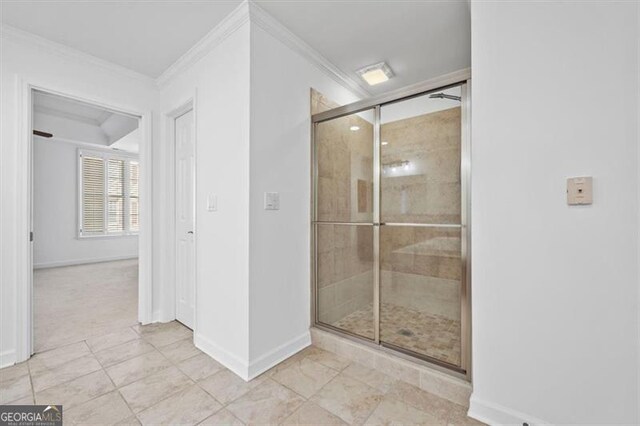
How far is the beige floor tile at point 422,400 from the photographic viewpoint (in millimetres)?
1617

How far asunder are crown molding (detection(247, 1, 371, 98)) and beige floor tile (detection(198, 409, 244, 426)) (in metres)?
2.56

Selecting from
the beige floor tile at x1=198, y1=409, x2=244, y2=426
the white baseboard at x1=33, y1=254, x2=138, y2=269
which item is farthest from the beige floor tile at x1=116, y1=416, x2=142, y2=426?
the white baseboard at x1=33, y1=254, x2=138, y2=269

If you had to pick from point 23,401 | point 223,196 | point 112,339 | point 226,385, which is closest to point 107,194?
point 112,339

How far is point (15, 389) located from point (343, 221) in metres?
2.60

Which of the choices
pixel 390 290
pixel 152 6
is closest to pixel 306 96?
pixel 152 6

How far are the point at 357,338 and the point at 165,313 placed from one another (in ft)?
6.77

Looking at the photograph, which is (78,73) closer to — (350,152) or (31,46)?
(31,46)

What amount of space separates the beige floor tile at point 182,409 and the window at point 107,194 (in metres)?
6.27

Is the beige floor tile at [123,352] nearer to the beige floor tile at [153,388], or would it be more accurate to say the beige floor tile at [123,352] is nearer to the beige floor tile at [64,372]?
the beige floor tile at [64,372]

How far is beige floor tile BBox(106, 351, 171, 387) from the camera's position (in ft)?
6.43

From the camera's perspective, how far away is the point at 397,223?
2.17 metres

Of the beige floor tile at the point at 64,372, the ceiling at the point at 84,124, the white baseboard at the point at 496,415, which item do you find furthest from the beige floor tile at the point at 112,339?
the ceiling at the point at 84,124

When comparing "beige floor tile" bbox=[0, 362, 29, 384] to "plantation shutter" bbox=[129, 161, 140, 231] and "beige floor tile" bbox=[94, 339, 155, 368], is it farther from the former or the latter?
"plantation shutter" bbox=[129, 161, 140, 231]

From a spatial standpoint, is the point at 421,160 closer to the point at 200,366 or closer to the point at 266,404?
the point at 266,404
